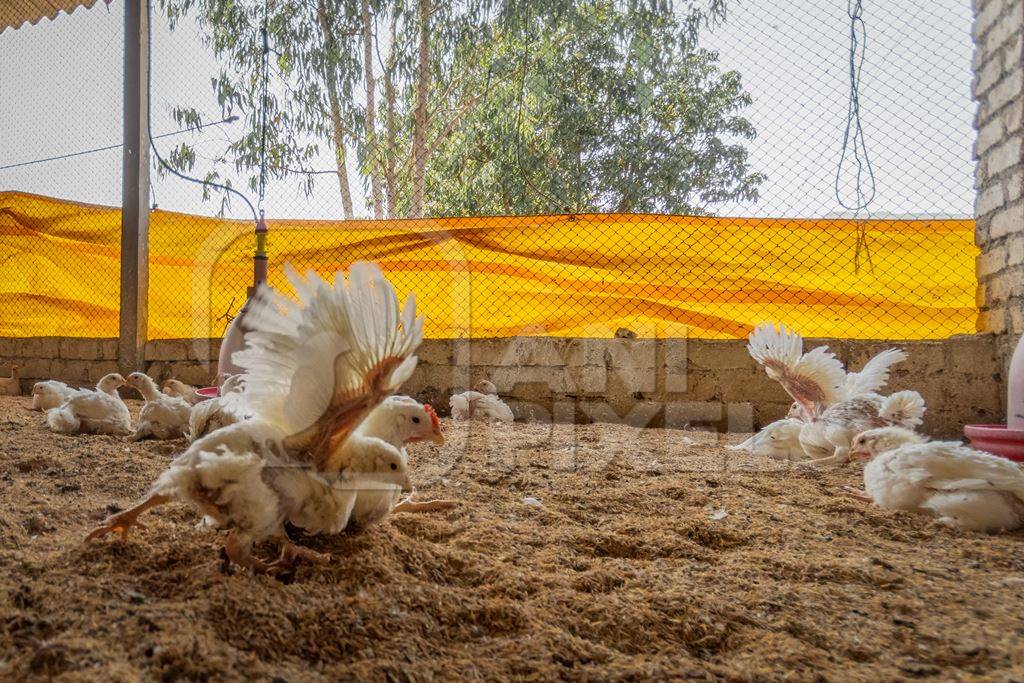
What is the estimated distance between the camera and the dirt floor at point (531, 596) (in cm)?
113

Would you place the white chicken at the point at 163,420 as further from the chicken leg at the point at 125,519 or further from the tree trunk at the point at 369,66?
the tree trunk at the point at 369,66

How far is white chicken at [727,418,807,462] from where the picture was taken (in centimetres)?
352

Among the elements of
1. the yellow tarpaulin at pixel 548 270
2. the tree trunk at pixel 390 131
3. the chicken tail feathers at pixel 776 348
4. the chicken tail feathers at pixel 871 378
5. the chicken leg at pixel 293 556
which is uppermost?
the tree trunk at pixel 390 131

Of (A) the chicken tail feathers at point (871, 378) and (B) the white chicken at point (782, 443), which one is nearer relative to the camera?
(B) the white chicken at point (782, 443)

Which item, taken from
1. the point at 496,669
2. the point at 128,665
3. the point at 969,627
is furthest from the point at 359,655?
the point at 969,627

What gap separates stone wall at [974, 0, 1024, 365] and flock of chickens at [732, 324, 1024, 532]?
2.61 feet

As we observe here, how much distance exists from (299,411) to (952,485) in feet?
6.78

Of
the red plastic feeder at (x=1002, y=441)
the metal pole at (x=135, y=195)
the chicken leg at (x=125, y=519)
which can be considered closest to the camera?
the chicken leg at (x=125, y=519)

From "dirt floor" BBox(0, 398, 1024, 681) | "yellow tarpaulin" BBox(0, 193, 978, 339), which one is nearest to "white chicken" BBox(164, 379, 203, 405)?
"yellow tarpaulin" BBox(0, 193, 978, 339)

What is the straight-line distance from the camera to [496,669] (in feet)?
3.70

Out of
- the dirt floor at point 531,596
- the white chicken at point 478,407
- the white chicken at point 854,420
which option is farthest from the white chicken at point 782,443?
the white chicken at point 478,407

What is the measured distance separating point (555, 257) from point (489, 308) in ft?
2.12

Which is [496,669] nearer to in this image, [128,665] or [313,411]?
[128,665]

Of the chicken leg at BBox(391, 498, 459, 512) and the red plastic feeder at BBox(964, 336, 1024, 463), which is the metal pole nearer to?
the chicken leg at BBox(391, 498, 459, 512)
